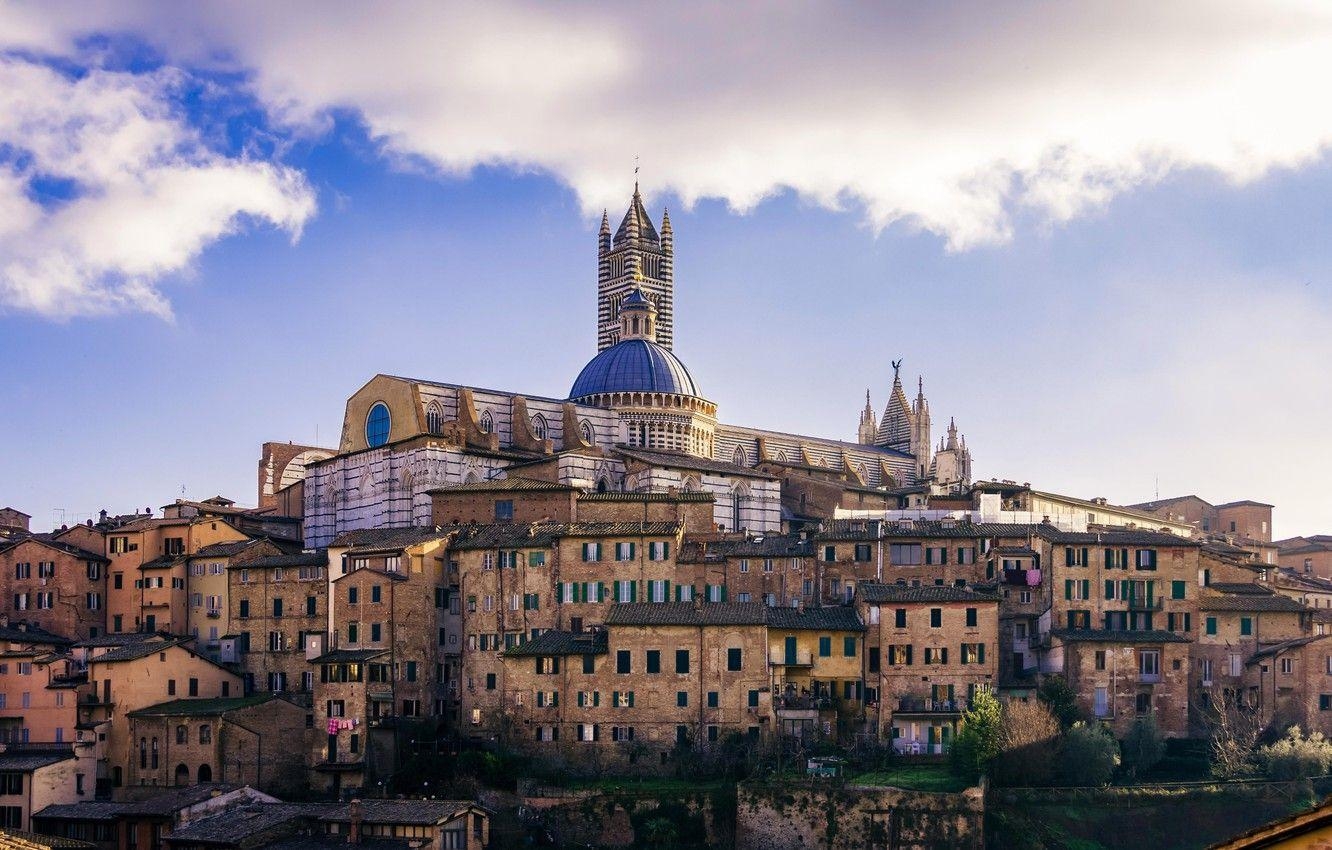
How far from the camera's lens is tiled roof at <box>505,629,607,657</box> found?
62.7 m

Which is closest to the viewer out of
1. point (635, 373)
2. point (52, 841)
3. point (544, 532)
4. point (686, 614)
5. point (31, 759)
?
point (52, 841)

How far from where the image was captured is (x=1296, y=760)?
195 ft

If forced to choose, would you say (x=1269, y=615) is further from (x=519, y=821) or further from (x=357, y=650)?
(x=357, y=650)

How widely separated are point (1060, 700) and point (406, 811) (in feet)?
78.6

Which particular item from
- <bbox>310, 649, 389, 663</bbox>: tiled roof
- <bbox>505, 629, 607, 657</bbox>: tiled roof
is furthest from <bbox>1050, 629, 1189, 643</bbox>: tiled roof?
<bbox>310, 649, 389, 663</bbox>: tiled roof

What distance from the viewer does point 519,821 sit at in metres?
58.3

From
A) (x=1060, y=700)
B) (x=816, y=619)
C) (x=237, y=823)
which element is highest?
(x=816, y=619)

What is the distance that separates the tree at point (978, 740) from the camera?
56.4m

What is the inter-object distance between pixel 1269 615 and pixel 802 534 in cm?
2019

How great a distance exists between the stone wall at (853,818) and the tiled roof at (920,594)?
837 cm

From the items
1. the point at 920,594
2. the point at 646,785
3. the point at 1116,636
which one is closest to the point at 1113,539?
the point at 1116,636

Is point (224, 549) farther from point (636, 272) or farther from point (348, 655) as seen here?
point (636, 272)

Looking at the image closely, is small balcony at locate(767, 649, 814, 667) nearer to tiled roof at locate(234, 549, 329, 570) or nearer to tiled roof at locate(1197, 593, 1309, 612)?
tiled roof at locate(1197, 593, 1309, 612)

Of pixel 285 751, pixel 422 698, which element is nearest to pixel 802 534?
pixel 422 698
